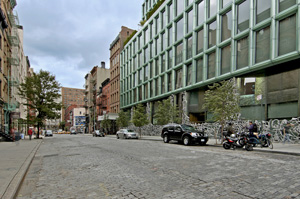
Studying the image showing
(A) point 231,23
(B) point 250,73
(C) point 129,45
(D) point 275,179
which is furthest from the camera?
(C) point 129,45

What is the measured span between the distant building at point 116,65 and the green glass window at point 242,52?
3832cm

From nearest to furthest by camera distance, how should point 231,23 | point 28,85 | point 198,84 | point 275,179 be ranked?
1. point 275,179
2. point 231,23
3. point 198,84
4. point 28,85

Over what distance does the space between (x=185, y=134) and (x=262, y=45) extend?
33.5 feet

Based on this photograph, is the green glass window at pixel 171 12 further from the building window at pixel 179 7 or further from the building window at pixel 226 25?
the building window at pixel 226 25

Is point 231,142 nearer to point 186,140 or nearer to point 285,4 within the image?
point 186,140

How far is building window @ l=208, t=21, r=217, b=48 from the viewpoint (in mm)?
24534

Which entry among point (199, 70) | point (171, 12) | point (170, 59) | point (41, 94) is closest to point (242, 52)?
point (199, 70)

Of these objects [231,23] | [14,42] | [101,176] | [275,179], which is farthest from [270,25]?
[14,42]

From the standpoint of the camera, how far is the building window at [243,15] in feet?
67.4

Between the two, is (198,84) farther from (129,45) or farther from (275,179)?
(129,45)

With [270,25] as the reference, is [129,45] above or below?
above

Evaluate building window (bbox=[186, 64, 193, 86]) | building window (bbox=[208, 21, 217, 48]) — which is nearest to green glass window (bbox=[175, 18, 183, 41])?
building window (bbox=[186, 64, 193, 86])

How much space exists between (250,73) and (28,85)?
97.1 feet

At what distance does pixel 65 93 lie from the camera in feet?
630
